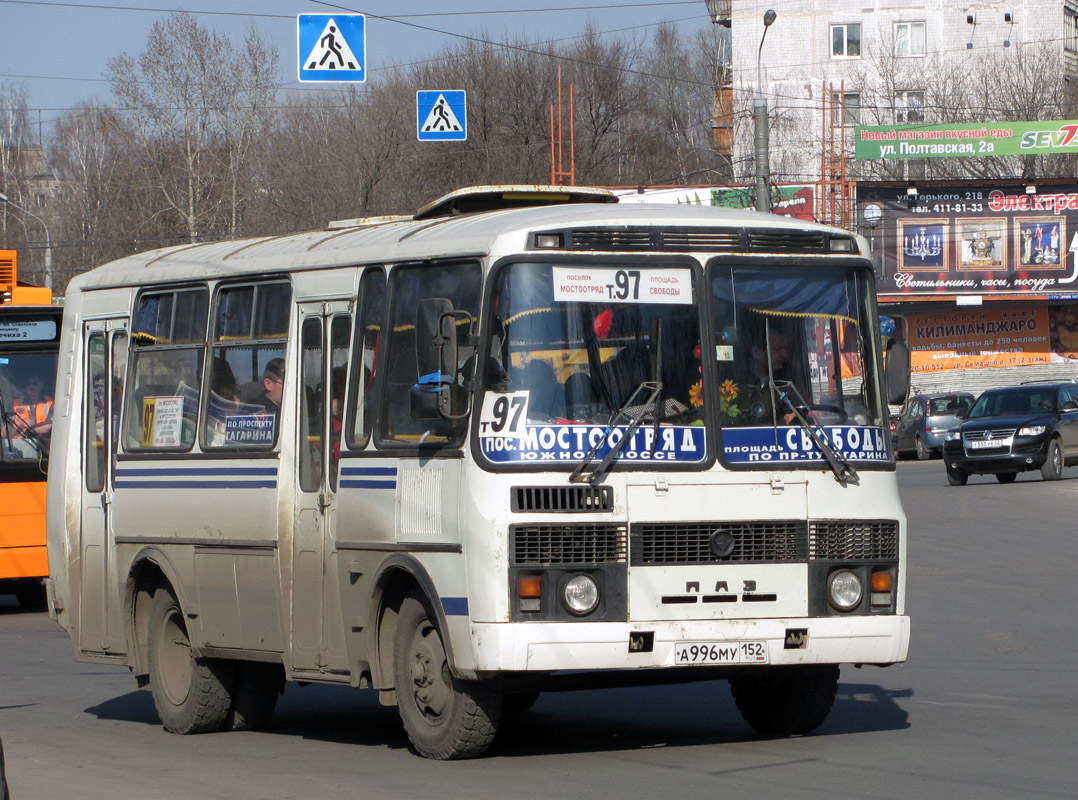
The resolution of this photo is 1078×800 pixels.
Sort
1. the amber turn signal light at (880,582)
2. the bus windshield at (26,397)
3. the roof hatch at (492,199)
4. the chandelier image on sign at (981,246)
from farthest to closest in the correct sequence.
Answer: the chandelier image on sign at (981,246) → the bus windshield at (26,397) → the roof hatch at (492,199) → the amber turn signal light at (880,582)

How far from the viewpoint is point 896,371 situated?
895 cm

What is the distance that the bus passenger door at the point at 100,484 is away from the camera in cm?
1067

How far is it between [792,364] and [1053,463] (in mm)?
22037

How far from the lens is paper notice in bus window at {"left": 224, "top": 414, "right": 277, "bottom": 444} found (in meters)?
9.40

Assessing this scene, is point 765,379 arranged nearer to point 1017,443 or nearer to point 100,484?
point 100,484

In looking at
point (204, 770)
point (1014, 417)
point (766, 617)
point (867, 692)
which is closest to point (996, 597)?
point (867, 692)

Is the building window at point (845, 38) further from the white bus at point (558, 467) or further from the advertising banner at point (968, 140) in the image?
the white bus at point (558, 467)

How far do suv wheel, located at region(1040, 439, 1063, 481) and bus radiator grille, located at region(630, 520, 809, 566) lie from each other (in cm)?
2212

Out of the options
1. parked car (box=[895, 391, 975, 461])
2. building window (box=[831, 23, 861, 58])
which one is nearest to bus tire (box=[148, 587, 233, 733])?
parked car (box=[895, 391, 975, 461])

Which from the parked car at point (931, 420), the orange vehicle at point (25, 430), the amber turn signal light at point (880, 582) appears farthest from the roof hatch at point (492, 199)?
the parked car at point (931, 420)

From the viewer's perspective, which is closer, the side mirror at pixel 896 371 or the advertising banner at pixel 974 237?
the side mirror at pixel 896 371

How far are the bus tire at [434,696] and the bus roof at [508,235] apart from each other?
1.66 meters

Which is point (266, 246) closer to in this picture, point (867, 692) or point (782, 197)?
point (867, 692)

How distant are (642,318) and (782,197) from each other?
44.1 meters
